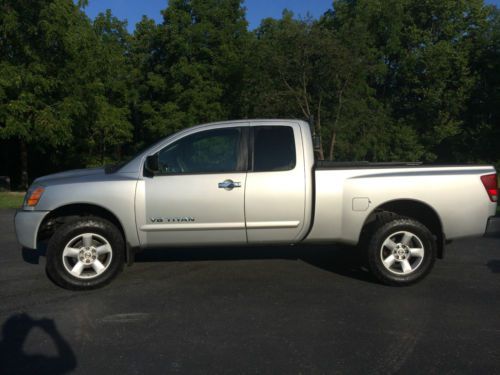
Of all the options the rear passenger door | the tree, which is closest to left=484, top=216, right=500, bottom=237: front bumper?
the rear passenger door

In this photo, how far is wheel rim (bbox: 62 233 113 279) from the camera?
17.2ft

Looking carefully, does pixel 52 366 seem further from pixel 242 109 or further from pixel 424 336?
pixel 242 109

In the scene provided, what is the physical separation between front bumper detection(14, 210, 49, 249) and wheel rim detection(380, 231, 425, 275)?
376 cm

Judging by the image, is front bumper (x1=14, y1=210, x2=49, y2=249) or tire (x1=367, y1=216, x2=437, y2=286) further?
tire (x1=367, y1=216, x2=437, y2=286)

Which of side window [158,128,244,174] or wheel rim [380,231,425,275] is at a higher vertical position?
side window [158,128,244,174]

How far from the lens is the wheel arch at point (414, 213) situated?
213 inches

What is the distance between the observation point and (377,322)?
14.1 ft

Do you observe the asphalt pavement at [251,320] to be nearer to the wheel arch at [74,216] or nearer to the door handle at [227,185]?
the wheel arch at [74,216]

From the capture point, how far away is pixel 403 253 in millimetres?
5391

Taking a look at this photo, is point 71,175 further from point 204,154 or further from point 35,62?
point 35,62

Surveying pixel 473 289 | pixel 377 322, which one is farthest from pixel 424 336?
pixel 473 289

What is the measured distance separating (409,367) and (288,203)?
2.28m

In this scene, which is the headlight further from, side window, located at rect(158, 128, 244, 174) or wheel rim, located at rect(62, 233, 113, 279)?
side window, located at rect(158, 128, 244, 174)

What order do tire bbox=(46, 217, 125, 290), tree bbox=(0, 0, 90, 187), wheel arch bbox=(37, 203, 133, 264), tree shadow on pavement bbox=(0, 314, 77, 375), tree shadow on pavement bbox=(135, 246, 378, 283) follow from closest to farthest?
tree shadow on pavement bbox=(0, 314, 77, 375)
tire bbox=(46, 217, 125, 290)
wheel arch bbox=(37, 203, 133, 264)
tree shadow on pavement bbox=(135, 246, 378, 283)
tree bbox=(0, 0, 90, 187)
